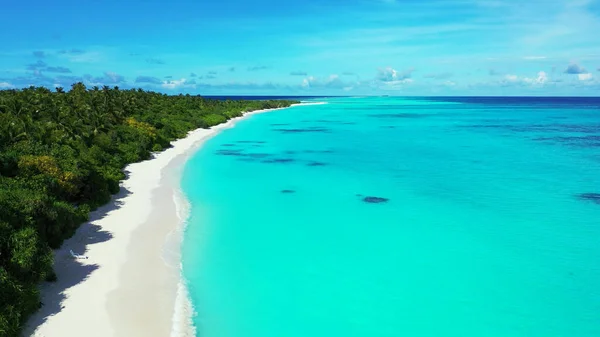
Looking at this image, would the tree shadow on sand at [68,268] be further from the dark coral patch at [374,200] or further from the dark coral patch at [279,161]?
the dark coral patch at [279,161]

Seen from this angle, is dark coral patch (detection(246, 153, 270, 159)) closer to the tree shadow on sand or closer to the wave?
the tree shadow on sand

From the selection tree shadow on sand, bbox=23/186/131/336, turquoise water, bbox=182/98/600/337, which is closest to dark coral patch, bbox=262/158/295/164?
turquoise water, bbox=182/98/600/337

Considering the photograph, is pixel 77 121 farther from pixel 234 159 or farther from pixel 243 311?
pixel 243 311

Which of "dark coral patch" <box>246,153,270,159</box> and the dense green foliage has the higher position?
the dense green foliage

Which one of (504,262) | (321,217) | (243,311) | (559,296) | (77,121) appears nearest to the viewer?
(243,311)

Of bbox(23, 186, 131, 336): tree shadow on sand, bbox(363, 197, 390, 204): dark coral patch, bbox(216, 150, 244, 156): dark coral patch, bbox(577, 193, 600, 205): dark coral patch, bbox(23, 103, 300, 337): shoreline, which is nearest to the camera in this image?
bbox(23, 103, 300, 337): shoreline

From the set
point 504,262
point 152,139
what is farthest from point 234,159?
point 504,262

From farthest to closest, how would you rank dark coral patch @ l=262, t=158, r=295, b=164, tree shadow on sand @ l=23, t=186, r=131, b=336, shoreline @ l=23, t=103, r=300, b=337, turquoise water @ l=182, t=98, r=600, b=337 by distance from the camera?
dark coral patch @ l=262, t=158, r=295, b=164, turquoise water @ l=182, t=98, r=600, b=337, tree shadow on sand @ l=23, t=186, r=131, b=336, shoreline @ l=23, t=103, r=300, b=337

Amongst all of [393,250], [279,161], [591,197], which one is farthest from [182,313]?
[279,161]
